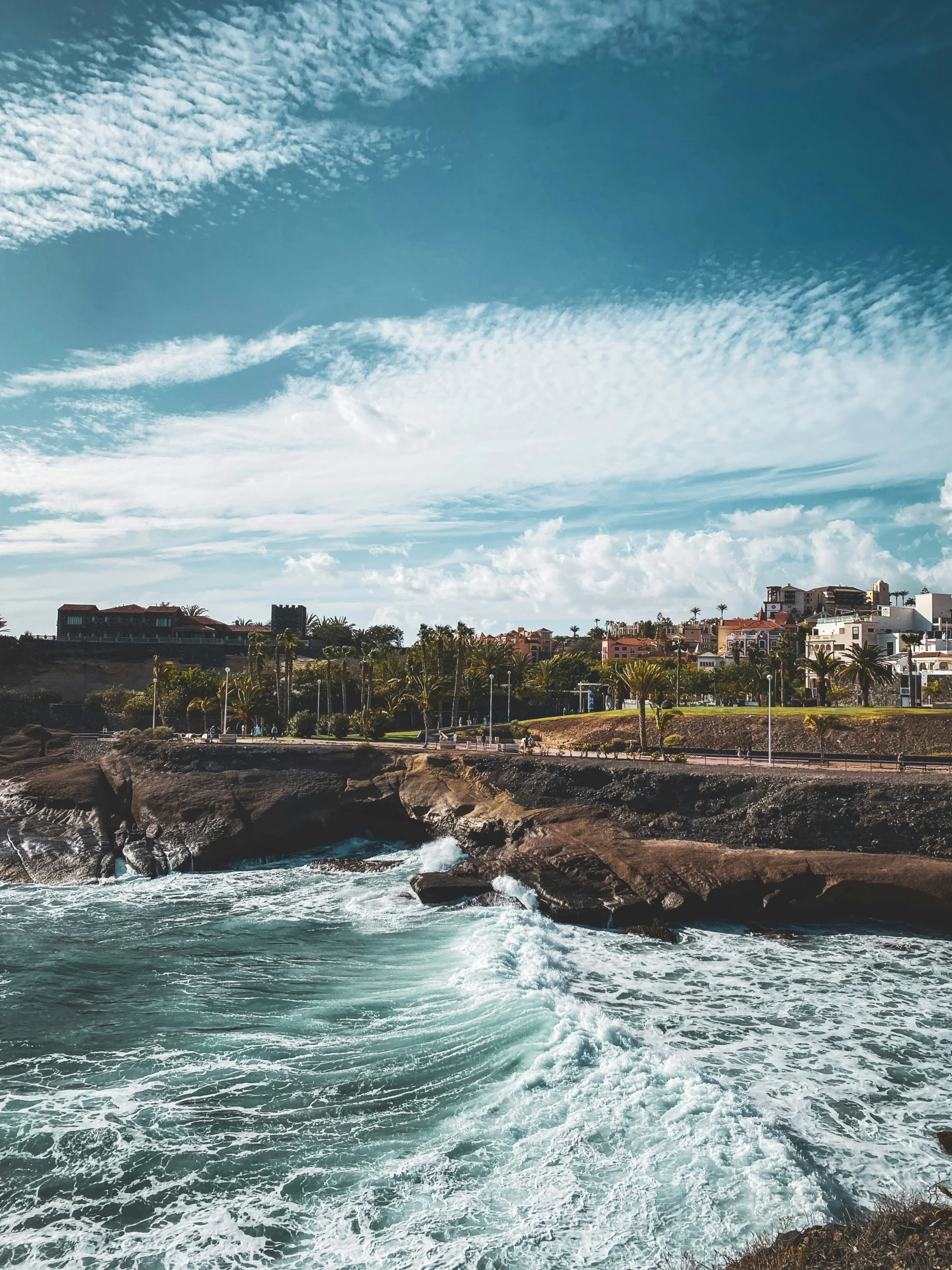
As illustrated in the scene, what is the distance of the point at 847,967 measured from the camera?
2030 cm

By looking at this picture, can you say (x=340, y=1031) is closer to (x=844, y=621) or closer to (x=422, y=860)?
(x=422, y=860)

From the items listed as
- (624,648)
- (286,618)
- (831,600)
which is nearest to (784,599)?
(831,600)

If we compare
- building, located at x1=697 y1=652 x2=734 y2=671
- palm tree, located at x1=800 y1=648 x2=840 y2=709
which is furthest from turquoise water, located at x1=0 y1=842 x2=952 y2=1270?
building, located at x1=697 y1=652 x2=734 y2=671

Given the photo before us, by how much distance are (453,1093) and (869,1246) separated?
6.99 meters

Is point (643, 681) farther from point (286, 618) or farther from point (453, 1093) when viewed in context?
point (286, 618)

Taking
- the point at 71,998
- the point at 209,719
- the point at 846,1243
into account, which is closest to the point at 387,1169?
the point at 846,1243

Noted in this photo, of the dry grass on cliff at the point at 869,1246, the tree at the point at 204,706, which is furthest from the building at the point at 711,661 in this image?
the dry grass on cliff at the point at 869,1246

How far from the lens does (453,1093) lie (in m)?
13.3

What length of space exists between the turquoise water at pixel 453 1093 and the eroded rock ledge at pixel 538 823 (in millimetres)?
2262

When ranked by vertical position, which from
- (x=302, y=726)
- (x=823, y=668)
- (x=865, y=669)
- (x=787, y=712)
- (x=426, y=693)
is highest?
(x=823, y=668)

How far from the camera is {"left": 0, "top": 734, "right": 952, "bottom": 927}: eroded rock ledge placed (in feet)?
81.4

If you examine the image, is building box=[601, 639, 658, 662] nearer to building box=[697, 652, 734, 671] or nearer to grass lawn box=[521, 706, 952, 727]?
building box=[697, 652, 734, 671]

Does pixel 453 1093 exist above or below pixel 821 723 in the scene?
below

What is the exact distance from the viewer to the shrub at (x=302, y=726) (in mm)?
61250
